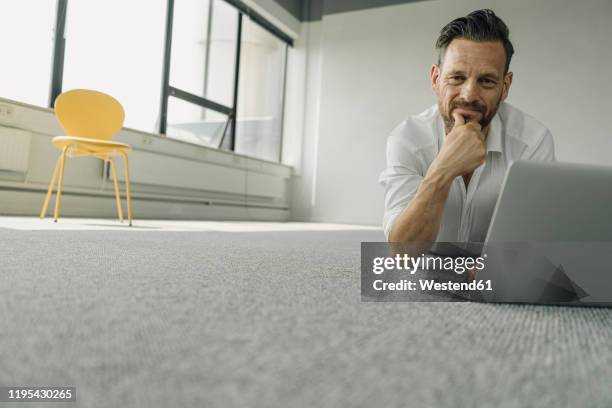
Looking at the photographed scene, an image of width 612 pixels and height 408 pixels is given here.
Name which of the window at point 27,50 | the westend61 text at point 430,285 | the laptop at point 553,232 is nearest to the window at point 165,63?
the window at point 27,50

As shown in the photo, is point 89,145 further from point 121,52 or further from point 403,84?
point 403,84

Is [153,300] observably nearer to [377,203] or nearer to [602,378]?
[602,378]

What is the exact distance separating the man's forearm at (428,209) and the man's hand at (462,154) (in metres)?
0.01

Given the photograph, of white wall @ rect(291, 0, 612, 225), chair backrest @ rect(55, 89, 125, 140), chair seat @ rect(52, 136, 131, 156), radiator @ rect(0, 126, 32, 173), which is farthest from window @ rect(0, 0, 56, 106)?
white wall @ rect(291, 0, 612, 225)

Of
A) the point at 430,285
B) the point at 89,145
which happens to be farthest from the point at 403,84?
the point at 430,285

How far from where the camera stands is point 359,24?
20.6ft

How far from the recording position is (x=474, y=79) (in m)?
1.00

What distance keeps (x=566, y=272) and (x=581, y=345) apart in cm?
18

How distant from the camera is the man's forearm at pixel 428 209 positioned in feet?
2.92

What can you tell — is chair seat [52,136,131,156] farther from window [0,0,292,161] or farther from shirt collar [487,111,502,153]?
shirt collar [487,111,502,153]

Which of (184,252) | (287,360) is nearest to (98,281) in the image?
(287,360)

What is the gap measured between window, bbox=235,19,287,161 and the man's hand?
5115mm

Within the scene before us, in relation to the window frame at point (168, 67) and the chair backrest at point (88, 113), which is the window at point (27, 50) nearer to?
the window frame at point (168, 67)

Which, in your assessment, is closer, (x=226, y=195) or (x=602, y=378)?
(x=602, y=378)
